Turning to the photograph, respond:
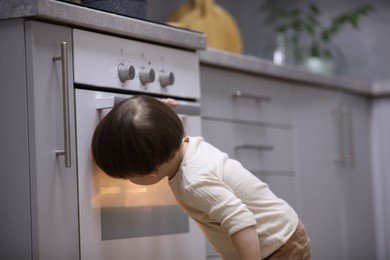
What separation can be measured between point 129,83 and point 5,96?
339 millimetres

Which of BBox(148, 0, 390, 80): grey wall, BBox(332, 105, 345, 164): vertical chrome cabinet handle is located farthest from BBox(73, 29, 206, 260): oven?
BBox(148, 0, 390, 80): grey wall

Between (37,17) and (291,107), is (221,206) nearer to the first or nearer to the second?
(37,17)

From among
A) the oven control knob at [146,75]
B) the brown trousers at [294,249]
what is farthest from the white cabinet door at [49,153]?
the brown trousers at [294,249]

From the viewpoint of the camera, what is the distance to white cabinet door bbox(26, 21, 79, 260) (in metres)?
1.54

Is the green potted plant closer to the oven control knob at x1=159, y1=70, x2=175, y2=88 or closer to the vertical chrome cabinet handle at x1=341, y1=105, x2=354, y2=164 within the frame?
the vertical chrome cabinet handle at x1=341, y1=105, x2=354, y2=164

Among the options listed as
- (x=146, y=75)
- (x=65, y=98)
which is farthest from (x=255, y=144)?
(x=65, y=98)

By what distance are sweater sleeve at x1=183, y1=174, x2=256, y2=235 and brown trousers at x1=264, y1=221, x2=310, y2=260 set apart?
19cm

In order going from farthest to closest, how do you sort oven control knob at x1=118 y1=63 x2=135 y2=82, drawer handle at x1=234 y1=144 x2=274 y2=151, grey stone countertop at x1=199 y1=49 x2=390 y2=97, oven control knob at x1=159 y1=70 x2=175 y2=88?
drawer handle at x1=234 y1=144 x2=274 y2=151
grey stone countertop at x1=199 y1=49 x2=390 y2=97
oven control knob at x1=159 y1=70 x2=175 y2=88
oven control knob at x1=118 y1=63 x2=135 y2=82

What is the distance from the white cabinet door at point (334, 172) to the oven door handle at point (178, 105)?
91 cm

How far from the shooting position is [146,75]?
1.84 meters

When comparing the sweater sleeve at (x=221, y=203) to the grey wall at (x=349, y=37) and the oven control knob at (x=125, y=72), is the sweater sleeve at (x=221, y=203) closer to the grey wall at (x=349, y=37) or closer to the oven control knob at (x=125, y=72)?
the oven control knob at (x=125, y=72)

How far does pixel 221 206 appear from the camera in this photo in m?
1.58

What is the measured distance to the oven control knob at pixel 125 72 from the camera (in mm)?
1785

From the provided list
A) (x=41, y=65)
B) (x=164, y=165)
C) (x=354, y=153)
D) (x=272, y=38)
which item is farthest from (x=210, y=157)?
(x=272, y=38)
